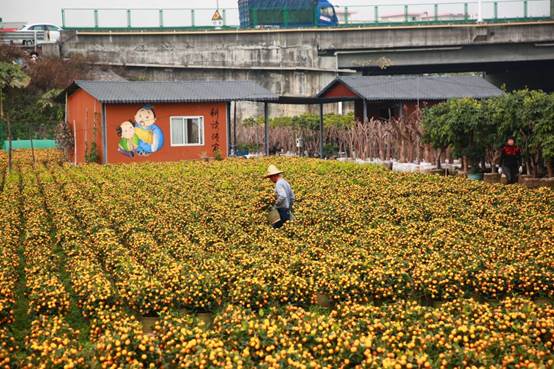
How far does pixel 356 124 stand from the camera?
3619cm

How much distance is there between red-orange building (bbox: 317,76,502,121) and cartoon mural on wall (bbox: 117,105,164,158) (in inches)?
321

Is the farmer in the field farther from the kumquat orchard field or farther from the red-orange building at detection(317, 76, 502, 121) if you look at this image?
the red-orange building at detection(317, 76, 502, 121)

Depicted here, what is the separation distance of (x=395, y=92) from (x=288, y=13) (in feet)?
61.4

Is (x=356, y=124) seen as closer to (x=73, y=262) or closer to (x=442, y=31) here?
(x=442, y=31)

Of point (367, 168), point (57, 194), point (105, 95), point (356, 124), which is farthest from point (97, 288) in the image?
point (356, 124)

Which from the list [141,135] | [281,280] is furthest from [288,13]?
[281,280]

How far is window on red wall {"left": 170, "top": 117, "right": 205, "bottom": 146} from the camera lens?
34.2m

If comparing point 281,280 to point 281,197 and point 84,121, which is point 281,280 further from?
point 84,121

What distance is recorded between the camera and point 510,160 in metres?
23.4

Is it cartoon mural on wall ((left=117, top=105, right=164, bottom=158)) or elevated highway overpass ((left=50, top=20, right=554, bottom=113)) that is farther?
elevated highway overpass ((left=50, top=20, right=554, bottom=113))

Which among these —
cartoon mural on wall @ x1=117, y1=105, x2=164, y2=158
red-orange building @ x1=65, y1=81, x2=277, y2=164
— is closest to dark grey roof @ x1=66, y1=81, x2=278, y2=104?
red-orange building @ x1=65, y1=81, x2=277, y2=164

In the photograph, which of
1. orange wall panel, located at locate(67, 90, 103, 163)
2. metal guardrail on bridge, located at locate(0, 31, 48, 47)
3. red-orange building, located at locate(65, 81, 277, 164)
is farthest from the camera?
metal guardrail on bridge, located at locate(0, 31, 48, 47)

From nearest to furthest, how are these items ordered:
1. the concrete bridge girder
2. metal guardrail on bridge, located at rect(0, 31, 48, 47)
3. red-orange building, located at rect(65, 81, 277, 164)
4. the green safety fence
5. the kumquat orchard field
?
the kumquat orchard field → red-orange building, located at rect(65, 81, 277, 164) → the green safety fence → the concrete bridge girder → metal guardrail on bridge, located at rect(0, 31, 48, 47)

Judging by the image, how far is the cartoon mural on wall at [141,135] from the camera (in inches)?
1310
